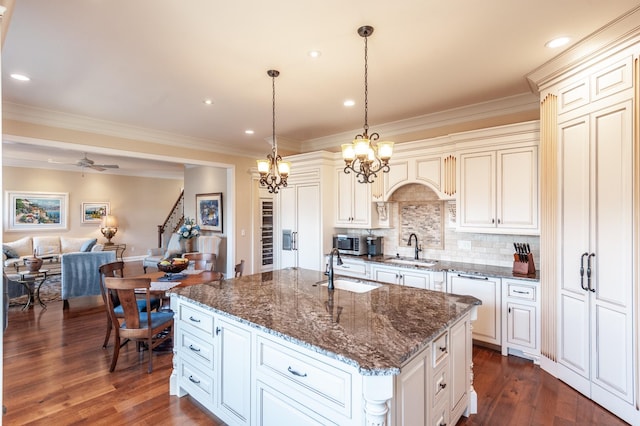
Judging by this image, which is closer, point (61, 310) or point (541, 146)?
point (541, 146)

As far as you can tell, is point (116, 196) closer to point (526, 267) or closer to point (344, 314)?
point (344, 314)

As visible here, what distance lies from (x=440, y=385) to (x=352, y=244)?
2.94 metres

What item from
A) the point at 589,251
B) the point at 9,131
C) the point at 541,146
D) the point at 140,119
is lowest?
the point at 589,251

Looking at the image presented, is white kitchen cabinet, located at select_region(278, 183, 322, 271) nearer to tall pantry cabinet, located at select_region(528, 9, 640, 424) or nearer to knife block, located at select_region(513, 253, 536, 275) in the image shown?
knife block, located at select_region(513, 253, 536, 275)

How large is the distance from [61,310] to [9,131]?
9.17ft

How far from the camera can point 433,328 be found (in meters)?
1.87

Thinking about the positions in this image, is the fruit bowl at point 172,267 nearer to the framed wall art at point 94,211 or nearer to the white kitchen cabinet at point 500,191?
the white kitchen cabinet at point 500,191

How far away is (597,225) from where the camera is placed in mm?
2662

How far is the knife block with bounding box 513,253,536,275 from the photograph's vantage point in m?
3.54

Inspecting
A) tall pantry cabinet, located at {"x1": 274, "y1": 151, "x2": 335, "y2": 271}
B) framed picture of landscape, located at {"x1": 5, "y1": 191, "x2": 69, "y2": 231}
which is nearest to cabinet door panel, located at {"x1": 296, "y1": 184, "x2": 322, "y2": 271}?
tall pantry cabinet, located at {"x1": 274, "y1": 151, "x2": 335, "y2": 271}

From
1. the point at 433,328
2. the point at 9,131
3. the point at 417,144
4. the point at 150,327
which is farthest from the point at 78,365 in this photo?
the point at 417,144

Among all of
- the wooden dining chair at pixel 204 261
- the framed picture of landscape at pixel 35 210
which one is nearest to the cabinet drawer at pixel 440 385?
the wooden dining chair at pixel 204 261

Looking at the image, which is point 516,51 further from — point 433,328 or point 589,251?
point 433,328

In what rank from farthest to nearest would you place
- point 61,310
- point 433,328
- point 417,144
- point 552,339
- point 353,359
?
1. point 61,310
2. point 417,144
3. point 552,339
4. point 433,328
5. point 353,359
